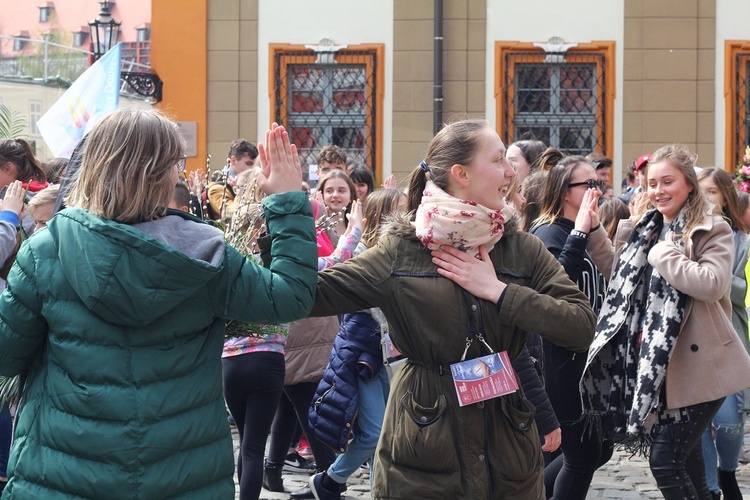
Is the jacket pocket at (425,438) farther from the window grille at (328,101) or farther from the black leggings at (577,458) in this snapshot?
the window grille at (328,101)

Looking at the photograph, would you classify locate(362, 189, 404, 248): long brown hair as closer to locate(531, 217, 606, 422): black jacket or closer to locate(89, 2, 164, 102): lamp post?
locate(531, 217, 606, 422): black jacket

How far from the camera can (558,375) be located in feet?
18.2

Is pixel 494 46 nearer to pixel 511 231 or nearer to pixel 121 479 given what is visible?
pixel 511 231

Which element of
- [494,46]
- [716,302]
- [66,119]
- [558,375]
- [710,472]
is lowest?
[710,472]

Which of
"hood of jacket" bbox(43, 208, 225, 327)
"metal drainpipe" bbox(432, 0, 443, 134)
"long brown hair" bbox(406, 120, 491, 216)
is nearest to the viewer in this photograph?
"hood of jacket" bbox(43, 208, 225, 327)

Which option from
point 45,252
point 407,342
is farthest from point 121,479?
point 407,342

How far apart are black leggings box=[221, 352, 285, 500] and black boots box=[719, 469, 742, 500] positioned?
2507 millimetres

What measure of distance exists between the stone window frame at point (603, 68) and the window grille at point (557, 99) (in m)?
0.03

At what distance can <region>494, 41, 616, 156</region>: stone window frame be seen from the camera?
1507 cm

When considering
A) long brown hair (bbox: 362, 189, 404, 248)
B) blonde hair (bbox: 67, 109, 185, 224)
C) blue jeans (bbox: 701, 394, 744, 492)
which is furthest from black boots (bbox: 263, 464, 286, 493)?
blonde hair (bbox: 67, 109, 185, 224)

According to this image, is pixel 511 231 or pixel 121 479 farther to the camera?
pixel 511 231

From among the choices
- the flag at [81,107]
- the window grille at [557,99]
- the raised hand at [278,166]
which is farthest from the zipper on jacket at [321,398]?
the window grille at [557,99]

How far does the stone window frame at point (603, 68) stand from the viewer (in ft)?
49.4

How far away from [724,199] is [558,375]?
68.2 inches
